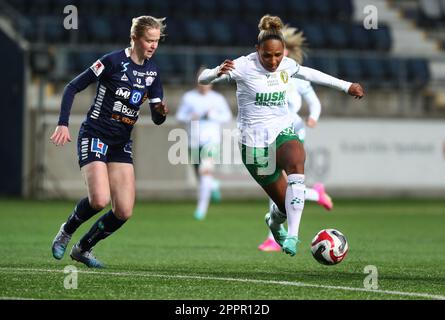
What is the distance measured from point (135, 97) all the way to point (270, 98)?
121 centimetres

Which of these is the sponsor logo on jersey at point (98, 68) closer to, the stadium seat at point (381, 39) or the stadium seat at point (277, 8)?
the stadium seat at point (277, 8)

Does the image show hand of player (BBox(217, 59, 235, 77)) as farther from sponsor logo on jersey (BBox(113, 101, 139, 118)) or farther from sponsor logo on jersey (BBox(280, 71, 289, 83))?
sponsor logo on jersey (BBox(113, 101, 139, 118))

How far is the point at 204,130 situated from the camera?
16734 mm

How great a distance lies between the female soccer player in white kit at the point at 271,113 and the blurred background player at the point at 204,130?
7.33 metres

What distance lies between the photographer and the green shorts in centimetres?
910

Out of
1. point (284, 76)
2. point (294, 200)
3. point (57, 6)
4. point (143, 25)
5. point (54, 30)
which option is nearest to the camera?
point (143, 25)

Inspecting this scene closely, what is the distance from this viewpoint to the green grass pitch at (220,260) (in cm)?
703

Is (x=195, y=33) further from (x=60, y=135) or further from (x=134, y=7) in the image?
(x=60, y=135)

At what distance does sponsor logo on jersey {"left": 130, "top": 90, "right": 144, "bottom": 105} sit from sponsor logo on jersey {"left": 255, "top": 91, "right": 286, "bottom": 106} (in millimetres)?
1054

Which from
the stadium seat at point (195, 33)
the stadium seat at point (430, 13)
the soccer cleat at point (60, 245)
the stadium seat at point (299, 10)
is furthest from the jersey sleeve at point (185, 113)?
the stadium seat at point (430, 13)

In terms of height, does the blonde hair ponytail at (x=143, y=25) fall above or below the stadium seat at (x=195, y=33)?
below

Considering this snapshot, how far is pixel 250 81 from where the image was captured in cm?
898

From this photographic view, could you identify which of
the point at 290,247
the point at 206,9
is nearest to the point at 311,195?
the point at 290,247

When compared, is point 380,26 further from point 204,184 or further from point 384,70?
point 204,184
